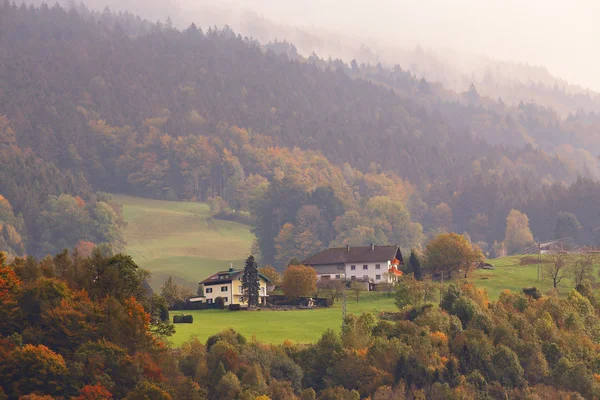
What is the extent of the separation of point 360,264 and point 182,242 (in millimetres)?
68572

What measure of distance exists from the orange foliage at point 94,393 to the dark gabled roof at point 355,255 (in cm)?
5519

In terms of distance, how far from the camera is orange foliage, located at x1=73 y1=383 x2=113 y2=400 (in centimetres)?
5141

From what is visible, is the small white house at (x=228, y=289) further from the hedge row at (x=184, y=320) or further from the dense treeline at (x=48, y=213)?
the dense treeline at (x=48, y=213)

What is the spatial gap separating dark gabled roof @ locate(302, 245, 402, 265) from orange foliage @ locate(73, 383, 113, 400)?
5519 centimetres

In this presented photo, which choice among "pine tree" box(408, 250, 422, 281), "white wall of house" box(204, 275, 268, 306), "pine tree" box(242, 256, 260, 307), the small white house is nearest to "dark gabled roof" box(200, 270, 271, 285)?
the small white house

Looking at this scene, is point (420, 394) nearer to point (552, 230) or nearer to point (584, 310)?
point (584, 310)

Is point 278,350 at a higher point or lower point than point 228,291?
lower

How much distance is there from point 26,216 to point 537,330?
11399 centimetres

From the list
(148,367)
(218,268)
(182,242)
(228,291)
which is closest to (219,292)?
(228,291)

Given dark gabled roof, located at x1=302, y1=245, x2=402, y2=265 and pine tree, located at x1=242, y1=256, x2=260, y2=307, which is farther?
dark gabled roof, located at x1=302, y1=245, x2=402, y2=265

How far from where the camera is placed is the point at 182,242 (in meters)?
169

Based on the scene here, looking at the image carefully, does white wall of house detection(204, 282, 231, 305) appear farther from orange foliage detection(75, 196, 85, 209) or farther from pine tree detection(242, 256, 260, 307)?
orange foliage detection(75, 196, 85, 209)

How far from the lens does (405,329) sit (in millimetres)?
70938

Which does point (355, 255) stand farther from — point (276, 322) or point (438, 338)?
point (438, 338)
